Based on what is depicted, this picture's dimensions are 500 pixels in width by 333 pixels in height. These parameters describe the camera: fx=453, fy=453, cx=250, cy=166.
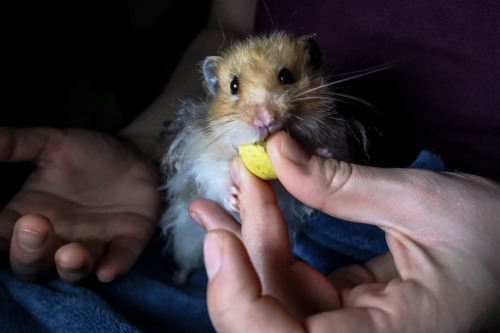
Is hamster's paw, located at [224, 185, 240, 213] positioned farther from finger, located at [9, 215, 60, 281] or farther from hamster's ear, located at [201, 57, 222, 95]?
finger, located at [9, 215, 60, 281]

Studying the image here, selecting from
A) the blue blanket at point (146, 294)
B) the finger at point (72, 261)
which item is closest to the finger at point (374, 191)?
the blue blanket at point (146, 294)

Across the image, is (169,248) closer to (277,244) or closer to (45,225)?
(45,225)

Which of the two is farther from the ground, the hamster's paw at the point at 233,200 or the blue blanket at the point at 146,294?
the hamster's paw at the point at 233,200

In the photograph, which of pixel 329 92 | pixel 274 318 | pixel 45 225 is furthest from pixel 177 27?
pixel 274 318

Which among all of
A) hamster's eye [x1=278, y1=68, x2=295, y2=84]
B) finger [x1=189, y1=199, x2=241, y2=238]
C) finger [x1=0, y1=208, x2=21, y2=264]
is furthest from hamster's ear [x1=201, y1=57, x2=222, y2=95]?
finger [x1=0, y1=208, x2=21, y2=264]

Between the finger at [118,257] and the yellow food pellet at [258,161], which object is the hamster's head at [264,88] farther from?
the finger at [118,257]

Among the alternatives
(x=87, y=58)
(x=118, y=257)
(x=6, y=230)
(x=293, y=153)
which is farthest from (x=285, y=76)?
(x=87, y=58)
